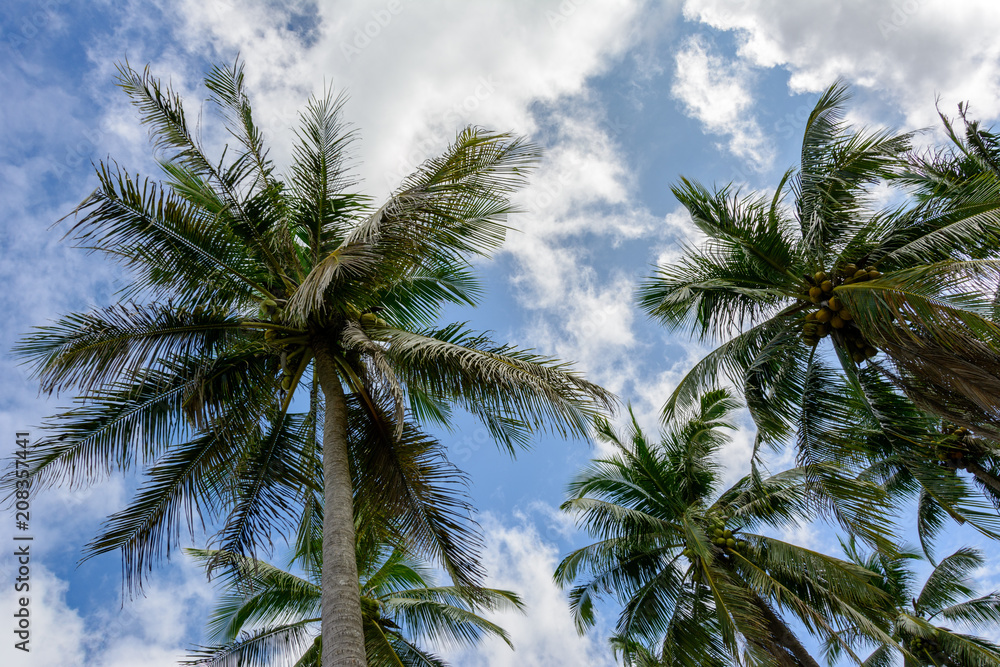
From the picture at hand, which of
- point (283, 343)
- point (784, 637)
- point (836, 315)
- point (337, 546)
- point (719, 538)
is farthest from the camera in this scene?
point (719, 538)

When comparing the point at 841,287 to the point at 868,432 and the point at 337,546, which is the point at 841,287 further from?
the point at 337,546

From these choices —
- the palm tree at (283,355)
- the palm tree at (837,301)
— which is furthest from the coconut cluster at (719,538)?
the palm tree at (283,355)

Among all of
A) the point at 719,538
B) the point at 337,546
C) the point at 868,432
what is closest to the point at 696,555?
the point at 719,538

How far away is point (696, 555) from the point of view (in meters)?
12.6

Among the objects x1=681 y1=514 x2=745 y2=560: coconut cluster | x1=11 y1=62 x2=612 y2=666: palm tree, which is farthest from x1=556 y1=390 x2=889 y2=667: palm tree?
x1=11 y1=62 x2=612 y2=666: palm tree

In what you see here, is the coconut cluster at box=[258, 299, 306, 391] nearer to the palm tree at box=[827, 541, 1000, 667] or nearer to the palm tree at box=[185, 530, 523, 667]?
the palm tree at box=[185, 530, 523, 667]

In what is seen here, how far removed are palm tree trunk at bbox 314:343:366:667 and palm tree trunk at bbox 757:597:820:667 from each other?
8401mm

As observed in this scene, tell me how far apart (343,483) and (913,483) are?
15.3 meters

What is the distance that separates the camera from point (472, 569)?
26.1 ft

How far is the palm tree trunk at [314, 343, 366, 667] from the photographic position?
5.75 m

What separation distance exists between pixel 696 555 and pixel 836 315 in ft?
18.4

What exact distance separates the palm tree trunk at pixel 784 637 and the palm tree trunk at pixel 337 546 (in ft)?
27.6

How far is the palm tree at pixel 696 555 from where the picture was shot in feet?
37.1

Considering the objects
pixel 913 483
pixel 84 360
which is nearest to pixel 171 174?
pixel 84 360
